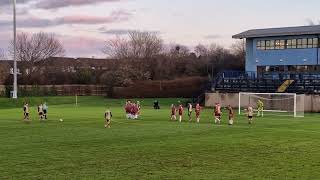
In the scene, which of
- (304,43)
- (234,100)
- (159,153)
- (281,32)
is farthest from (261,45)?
(159,153)

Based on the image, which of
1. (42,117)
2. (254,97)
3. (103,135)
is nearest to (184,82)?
(254,97)

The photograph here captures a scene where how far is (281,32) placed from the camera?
8338cm

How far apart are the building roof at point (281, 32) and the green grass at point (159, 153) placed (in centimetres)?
4641

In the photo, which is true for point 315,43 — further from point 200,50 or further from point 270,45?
point 200,50

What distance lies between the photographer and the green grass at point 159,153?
62.2ft

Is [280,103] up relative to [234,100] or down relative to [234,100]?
down

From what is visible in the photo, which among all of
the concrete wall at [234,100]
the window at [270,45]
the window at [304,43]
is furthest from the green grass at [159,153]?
the window at [270,45]

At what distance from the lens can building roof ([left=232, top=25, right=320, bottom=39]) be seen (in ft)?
265

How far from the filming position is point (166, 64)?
4700 inches

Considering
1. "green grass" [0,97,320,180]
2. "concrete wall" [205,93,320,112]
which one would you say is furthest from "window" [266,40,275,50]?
"green grass" [0,97,320,180]

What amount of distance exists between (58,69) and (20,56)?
11.0 m

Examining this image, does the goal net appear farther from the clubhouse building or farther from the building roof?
the building roof

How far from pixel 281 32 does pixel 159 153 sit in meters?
62.9

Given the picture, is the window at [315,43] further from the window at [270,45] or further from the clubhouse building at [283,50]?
the window at [270,45]
